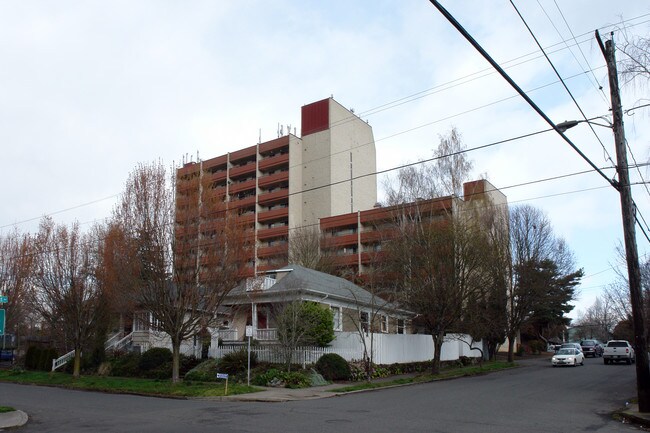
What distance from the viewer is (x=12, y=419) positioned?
13922mm

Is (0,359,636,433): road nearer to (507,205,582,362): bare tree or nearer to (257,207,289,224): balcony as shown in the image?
(507,205,582,362): bare tree

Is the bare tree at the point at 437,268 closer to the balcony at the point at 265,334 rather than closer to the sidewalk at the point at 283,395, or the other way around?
the balcony at the point at 265,334

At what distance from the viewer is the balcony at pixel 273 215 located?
78.2 meters

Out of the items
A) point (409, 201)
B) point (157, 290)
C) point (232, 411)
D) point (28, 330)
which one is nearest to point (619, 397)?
point (232, 411)

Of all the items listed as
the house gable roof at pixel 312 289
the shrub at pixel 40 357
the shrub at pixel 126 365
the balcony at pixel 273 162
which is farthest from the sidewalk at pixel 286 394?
the balcony at pixel 273 162

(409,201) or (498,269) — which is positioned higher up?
(409,201)

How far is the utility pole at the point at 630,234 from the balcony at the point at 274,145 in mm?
65507

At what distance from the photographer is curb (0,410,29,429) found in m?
13.4

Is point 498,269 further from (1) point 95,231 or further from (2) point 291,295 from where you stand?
(1) point 95,231

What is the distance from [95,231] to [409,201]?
1854 centimetres

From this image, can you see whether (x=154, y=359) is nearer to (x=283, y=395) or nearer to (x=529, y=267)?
(x=283, y=395)

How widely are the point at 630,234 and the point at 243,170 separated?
234 ft

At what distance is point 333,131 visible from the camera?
7825 cm

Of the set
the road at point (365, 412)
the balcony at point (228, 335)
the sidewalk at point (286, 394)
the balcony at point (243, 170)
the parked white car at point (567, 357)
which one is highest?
the balcony at point (243, 170)
